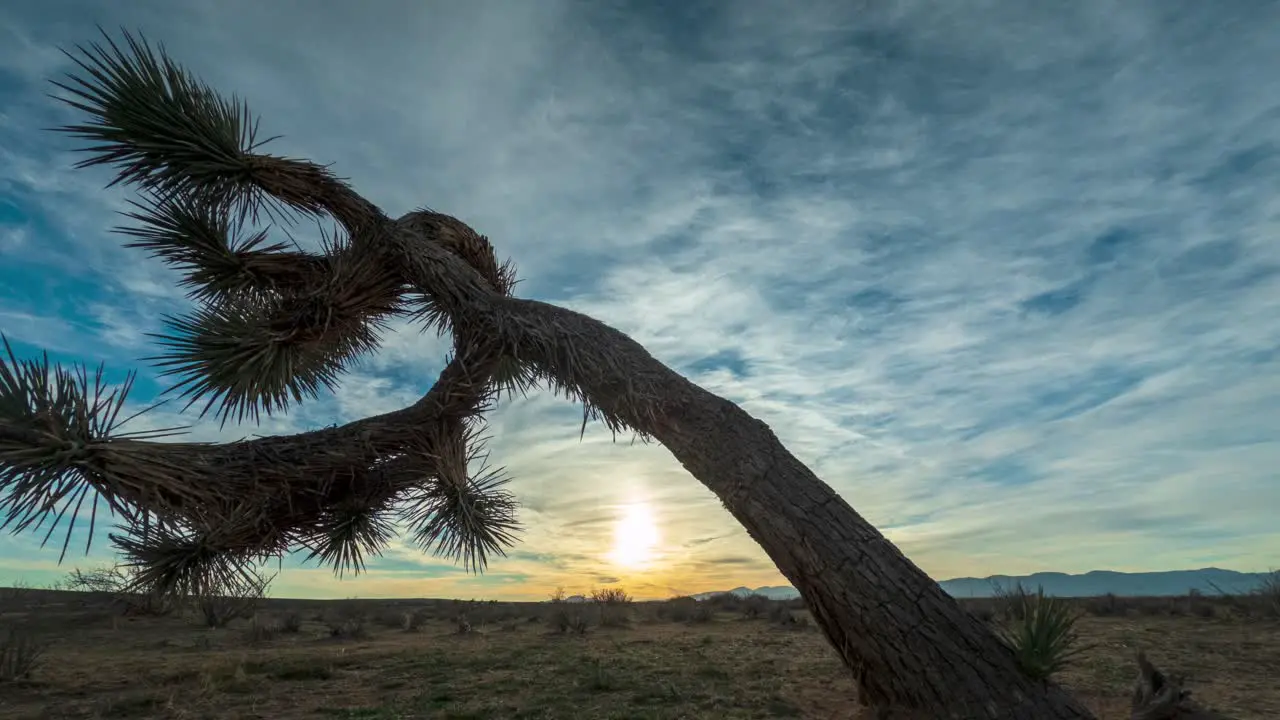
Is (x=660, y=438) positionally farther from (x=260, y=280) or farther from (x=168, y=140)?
(x=168, y=140)

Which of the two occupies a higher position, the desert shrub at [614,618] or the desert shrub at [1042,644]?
the desert shrub at [1042,644]

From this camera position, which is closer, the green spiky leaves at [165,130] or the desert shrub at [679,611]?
the green spiky leaves at [165,130]

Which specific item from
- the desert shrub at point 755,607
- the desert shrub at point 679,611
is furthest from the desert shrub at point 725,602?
the desert shrub at point 679,611

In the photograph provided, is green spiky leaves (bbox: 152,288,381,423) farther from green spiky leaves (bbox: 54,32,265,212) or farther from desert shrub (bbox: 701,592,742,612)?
desert shrub (bbox: 701,592,742,612)

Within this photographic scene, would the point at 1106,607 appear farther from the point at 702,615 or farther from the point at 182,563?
the point at 182,563

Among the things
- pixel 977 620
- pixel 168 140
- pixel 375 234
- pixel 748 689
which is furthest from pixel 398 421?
pixel 977 620

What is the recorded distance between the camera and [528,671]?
912cm

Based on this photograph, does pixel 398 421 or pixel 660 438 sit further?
pixel 398 421

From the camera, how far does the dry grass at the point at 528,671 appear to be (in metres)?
7.09

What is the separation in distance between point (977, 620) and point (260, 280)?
8.10 meters

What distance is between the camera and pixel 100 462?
485cm

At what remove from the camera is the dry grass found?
7086 millimetres

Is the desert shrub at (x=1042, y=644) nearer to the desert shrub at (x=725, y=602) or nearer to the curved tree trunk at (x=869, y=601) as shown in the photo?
the curved tree trunk at (x=869, y=601)

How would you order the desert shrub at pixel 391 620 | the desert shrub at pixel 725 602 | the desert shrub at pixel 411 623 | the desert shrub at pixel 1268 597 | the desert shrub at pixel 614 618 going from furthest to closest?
1. the desert shrub at pixel 725 602
2. the desert shrub at pixel 391 620
3. the desert shrub at pixel 411 623
4. the desert shrub at pixel 614 618
5. the desert shrub at pixel 1268 597
